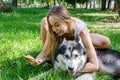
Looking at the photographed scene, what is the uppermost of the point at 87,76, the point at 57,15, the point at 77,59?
the point at 57,15

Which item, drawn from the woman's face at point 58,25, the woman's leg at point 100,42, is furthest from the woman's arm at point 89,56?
the woman's leg at point 100,42

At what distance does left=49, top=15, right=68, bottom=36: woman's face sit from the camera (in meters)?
4.90

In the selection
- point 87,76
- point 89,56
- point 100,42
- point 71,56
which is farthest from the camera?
point 100,42

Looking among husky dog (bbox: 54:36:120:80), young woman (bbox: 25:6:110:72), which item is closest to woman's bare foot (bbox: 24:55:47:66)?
young woman (bbox: 25:6:110:72)

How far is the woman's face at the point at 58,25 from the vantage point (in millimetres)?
4898

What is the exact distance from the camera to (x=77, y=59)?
181 inches

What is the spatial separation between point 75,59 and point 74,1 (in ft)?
136

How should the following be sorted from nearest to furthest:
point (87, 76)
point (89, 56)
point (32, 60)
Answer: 1. point (87, 76)
2. point (89, 56)
3. point (32, 60)

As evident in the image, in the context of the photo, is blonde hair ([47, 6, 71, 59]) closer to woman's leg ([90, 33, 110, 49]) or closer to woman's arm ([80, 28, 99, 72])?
woman's arm ([80, 28, 99, 72])

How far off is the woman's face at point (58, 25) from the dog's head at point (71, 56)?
0.16 meters

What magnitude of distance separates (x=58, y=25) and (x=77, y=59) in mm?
606

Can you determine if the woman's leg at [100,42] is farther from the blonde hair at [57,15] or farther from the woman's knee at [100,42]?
the blonde hair at [57,15]

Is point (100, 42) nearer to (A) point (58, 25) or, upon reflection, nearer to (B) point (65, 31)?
(B) point (65, 31)

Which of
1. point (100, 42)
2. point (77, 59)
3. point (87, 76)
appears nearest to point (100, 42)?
point (100, 42)
